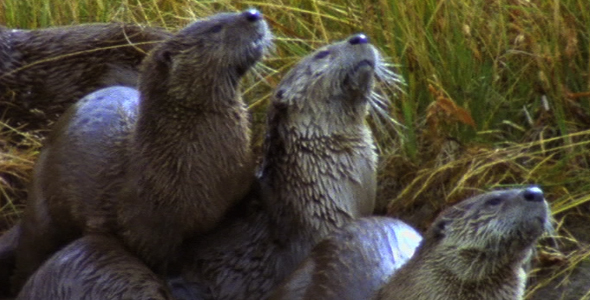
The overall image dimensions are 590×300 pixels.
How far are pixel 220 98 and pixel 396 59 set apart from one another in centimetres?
77

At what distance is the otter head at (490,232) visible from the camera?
3.05 meters

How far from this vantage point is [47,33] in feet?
16.0

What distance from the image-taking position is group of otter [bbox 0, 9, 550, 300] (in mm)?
3717

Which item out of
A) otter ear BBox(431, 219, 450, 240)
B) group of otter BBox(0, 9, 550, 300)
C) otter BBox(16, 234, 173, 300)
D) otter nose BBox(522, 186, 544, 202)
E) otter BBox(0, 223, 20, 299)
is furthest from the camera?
otter BBox(0, 223, 20, 299)

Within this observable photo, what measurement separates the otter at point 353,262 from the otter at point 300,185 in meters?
0.26

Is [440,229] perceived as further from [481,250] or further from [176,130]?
[176,130]

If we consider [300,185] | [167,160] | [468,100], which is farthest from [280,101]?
[468,100]

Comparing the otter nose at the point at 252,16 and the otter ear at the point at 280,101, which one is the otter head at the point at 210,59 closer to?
the otter nose at the point at 252,16

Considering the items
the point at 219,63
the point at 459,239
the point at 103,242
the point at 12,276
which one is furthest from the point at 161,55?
the point at 459,239

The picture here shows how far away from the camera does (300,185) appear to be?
3822 mm

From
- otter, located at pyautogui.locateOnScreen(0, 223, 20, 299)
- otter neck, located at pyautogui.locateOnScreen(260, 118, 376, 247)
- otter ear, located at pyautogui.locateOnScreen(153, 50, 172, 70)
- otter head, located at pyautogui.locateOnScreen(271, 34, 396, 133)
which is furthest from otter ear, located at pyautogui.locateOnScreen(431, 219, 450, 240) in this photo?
otter, located at pyautogui.locateOnScreen(0, 223, 20, 299)

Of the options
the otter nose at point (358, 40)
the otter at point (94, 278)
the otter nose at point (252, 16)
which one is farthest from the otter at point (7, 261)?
the otter nose at point (358, 40)

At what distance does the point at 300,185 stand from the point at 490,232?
2.72ft

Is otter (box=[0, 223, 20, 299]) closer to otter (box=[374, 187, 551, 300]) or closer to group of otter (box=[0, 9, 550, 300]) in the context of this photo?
group of otter (box=[0, 9, 550, 300])
